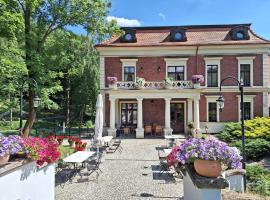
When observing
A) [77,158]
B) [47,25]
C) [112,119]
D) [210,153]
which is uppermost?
[47,25]

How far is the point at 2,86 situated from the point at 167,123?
39.0ft

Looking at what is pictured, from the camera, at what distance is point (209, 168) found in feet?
13.8

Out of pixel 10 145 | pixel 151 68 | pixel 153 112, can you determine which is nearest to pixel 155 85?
pixel 151 68

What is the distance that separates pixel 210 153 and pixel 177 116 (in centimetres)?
2013

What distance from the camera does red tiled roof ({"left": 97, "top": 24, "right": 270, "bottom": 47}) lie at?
939 inches

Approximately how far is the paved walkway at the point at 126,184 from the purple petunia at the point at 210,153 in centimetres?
342

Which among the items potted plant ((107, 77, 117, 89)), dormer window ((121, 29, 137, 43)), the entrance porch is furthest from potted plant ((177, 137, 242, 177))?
dormer window ((121, 29, 137, 43))

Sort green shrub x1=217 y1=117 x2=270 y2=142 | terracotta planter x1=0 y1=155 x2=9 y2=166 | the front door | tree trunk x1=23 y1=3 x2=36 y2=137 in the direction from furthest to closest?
the front door
green shrub x1=217 y1=117 x2=270 y2=142
tree trunk x1=23 y1=3 x2=36 y2=137
terracotta planter x1=0 y1=155 x2=9 y2=166

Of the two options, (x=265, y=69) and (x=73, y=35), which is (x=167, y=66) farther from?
(x=73, y=35)

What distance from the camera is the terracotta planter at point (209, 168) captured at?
4188 millimetres

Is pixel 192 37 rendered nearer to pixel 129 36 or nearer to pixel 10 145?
pixel 129 36

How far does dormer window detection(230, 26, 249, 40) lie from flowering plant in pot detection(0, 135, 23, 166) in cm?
2285

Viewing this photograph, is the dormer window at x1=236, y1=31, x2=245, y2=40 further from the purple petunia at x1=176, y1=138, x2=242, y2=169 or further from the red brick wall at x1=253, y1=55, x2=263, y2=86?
the purple petunia at x1=176, y1=138, x2=242, y2=169

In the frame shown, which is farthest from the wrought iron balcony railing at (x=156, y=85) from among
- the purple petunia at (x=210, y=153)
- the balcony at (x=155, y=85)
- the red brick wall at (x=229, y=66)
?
the purple petunia at (x=210, y=153)
